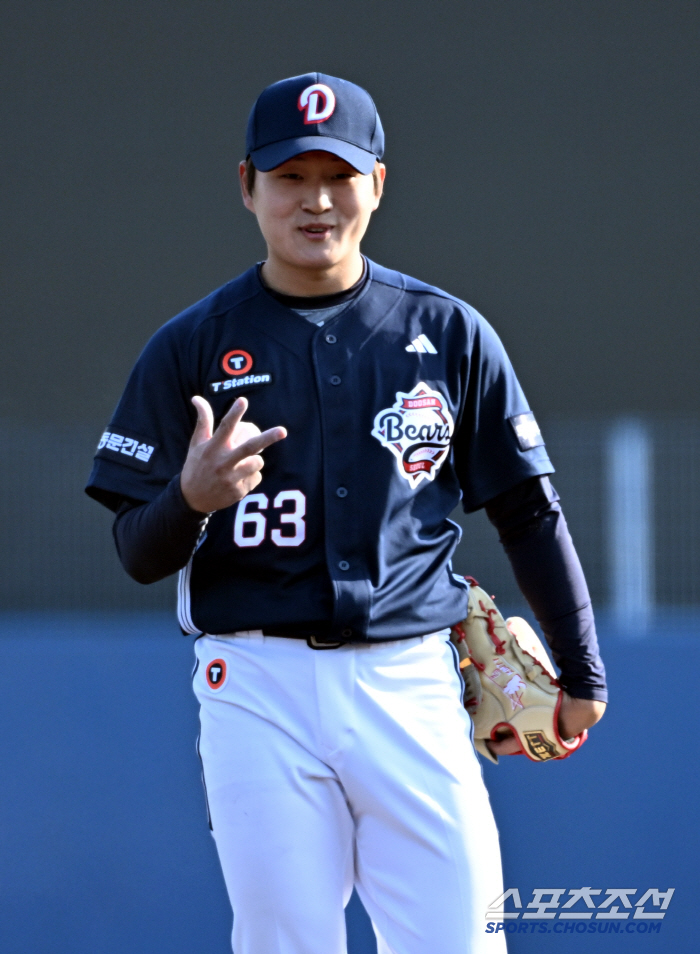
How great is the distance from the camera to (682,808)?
370 cm

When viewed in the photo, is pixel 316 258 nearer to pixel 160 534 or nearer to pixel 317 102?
pixel 317 102

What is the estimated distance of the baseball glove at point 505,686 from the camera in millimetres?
2266

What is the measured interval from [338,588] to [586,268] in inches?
377

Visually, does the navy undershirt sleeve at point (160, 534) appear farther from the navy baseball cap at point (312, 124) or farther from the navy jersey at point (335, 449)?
the navy baseball cap at point (312, 124)

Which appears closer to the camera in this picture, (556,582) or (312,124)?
(312,124)

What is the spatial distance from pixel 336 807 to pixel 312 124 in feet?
3.89

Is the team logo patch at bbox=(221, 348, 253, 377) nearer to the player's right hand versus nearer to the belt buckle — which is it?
the player's right hand

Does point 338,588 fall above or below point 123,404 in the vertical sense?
below

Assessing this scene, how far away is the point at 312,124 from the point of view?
2.14 meters

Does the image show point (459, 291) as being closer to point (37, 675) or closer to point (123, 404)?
point (37, 675)

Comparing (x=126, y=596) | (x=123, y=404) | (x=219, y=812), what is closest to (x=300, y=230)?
(x=123, y=404)

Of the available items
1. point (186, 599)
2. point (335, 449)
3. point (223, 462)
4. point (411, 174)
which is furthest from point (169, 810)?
point (411, 174)

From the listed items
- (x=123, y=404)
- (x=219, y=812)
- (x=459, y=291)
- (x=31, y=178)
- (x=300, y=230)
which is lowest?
(x=219, y=812)

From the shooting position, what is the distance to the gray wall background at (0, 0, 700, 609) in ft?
35.8
